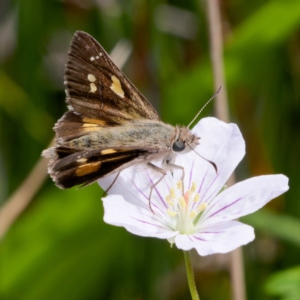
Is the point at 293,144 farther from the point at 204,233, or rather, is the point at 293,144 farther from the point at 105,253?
the point at 204,233

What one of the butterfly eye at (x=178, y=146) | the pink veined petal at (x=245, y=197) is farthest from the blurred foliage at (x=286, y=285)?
the butterfly eye at (x=178, y=146)

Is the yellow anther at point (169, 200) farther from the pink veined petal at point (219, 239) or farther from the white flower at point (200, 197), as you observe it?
the pink veined petal at point (219, 239)

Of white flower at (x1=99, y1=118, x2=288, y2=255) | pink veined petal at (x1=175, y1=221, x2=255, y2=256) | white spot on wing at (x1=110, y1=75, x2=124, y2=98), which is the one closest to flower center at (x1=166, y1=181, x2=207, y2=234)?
white flower at (x1=99, y1=118, x2=288, y2=255)

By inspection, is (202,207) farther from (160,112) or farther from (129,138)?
(160,112)

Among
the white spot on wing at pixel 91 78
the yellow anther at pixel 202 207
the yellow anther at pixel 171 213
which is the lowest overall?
the yellow anther at pixel 171 213

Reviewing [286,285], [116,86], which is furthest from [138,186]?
[286,285]
